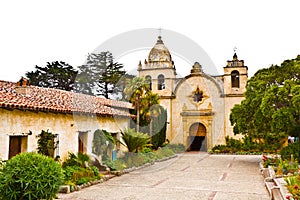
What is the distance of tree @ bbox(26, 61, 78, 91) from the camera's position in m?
33.0

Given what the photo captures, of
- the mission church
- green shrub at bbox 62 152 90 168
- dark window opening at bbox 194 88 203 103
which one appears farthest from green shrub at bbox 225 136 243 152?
green shrub at bbox 62 152 90 168

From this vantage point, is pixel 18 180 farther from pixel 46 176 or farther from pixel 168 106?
pixel 168 106

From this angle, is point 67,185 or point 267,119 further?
point 267,119

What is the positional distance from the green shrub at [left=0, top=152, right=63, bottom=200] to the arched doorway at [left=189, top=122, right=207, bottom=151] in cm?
2146

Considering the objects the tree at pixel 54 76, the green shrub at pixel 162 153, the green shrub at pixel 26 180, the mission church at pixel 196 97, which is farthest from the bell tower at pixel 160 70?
the green shrub at pixel 26 180

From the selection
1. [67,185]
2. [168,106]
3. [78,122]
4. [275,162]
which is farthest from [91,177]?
[168,106]

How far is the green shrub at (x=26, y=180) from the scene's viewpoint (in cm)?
728

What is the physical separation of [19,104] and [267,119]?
39.4 ft

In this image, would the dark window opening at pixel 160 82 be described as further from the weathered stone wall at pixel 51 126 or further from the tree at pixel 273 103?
the weathered stone wall at pixel 51 126

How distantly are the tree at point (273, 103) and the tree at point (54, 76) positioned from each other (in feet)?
73.5

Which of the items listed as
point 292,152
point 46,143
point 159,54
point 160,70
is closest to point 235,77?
point 160,70

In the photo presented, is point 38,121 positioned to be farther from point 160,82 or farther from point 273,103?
point 160,82

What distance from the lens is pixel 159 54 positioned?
28797 mm

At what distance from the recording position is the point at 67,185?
966 cm
